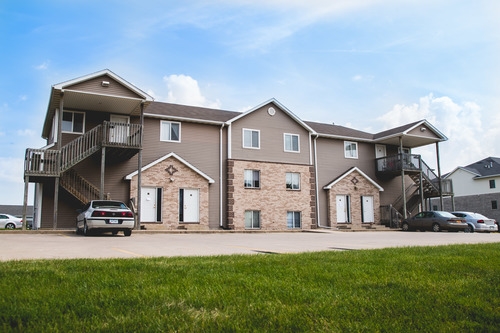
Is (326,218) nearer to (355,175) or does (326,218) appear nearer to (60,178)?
(355,175)

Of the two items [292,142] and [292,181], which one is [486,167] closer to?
[292,142]

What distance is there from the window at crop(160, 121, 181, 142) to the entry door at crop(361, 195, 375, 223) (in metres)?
14.4

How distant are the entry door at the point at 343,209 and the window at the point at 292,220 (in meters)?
3.53

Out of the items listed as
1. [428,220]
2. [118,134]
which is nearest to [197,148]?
[118,134]

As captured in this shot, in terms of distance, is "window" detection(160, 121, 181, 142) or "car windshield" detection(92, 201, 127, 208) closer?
"car windshield" detection(92, 201, 127, 208)

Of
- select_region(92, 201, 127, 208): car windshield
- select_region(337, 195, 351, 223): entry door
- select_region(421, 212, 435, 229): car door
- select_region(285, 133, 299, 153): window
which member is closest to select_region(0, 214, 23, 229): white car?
select_region(285, 133, 299, 153): window

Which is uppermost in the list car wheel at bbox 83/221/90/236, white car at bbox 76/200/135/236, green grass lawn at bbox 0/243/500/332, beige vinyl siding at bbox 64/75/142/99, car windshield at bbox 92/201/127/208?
beige vinyl siding at bbox 64/75/142/99

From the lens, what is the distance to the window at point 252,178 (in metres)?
27.5

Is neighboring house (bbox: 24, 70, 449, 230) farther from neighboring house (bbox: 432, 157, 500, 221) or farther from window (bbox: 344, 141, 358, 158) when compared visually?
neighboring house (bbox: 432, 157, 500, 221)

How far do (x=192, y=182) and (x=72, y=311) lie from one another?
21604 millimetres

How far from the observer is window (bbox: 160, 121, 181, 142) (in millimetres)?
25594

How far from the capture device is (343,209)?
102 feet

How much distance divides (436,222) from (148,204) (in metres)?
18.2

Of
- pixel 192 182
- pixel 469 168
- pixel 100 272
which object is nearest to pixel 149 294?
pixel 100 272
